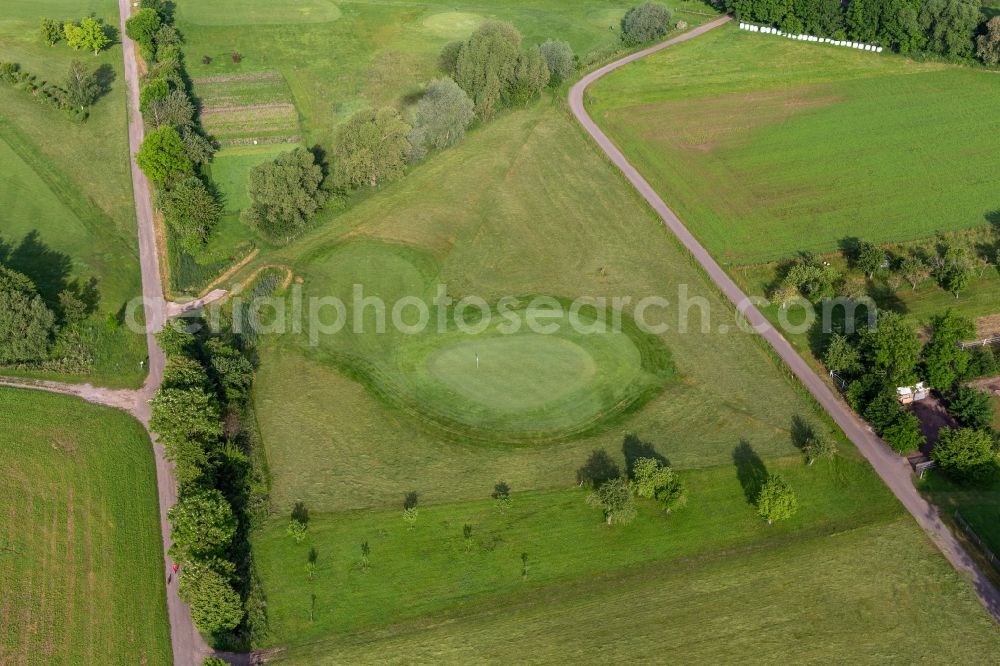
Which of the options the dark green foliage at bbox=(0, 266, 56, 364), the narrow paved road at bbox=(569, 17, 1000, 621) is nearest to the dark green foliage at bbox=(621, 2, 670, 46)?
the narrow paved road at bbox=(569, 17, 1000, 621)

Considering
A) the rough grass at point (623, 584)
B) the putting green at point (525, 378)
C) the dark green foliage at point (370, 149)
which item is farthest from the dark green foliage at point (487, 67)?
the rough grass at point (623, 584)

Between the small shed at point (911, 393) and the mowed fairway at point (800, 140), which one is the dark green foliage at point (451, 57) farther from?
the small shed at point (911, 393)

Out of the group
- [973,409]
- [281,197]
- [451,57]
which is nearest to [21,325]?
[281,197]

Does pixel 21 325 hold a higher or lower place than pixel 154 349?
higher

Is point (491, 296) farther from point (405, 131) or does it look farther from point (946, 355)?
point (946, 355)

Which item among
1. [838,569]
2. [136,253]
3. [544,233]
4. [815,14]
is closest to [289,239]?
[136,253]

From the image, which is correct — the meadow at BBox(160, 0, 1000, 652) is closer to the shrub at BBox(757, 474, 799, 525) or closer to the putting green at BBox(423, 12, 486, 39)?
the shrub at BBox(757, 474, 799, 525)
